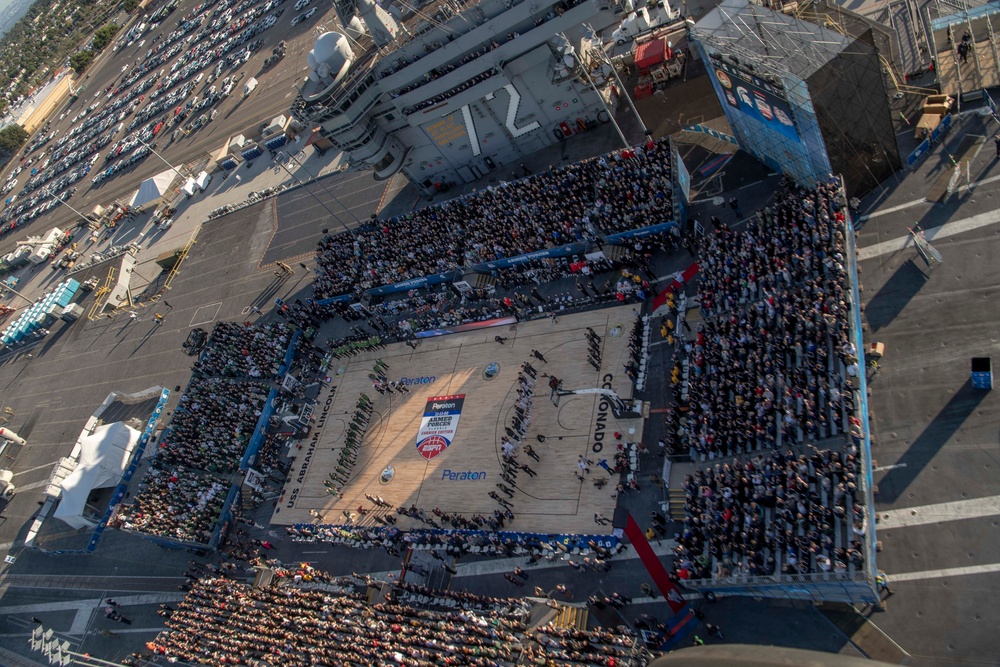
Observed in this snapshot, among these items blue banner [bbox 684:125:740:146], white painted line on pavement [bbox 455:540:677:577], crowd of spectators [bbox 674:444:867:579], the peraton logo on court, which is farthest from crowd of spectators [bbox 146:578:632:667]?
blue banner [bbox 684:125:740:146]

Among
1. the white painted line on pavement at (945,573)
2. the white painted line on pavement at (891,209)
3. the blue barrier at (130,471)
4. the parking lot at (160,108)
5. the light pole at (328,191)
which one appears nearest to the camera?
the white painted line on pavement at (945,573)

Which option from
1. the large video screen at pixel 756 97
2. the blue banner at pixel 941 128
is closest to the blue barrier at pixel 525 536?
the large video screen at pixel 756 97

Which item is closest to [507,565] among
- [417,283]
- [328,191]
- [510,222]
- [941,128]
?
[510,222]

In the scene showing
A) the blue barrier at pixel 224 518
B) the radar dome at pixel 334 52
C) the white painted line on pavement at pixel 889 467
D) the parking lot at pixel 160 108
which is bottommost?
the white painted line on pavement at pixel 889 467

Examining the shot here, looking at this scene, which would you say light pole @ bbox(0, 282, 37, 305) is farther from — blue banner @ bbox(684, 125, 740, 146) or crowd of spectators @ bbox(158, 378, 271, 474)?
blue banner @ bbox(684, 125, 740, 146)

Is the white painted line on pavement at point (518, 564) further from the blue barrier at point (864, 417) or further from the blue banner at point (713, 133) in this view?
the blue banner at point (713, 133)

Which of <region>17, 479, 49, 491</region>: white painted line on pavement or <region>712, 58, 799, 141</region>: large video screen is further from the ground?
<region>17, 479, 49, 491</region>: white painted line on pavement
